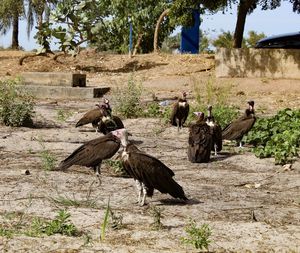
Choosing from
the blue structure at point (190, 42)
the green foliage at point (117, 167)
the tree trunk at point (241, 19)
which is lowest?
the green foliage at point (117, 167)

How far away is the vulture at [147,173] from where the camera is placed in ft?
20.7

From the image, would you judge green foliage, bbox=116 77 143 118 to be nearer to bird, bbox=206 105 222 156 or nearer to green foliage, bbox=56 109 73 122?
green foliage, bbox=56 109 73 122

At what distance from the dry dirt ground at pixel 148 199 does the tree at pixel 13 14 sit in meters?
21.0

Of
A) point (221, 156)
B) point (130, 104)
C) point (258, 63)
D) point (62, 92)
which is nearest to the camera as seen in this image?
point (221, 156)

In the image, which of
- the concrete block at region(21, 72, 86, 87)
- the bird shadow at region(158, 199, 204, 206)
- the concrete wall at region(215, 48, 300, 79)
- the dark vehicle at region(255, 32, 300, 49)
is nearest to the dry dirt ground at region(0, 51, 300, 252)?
the bird shadow at region(158, 199, 204, 206)

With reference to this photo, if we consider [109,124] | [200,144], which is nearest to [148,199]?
[200,144]

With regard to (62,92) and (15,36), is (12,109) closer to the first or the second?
(62,92)

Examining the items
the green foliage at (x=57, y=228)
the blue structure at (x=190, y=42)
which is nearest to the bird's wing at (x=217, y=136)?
the green foliage at (x=57, y=228)

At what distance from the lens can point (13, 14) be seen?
35.2 m

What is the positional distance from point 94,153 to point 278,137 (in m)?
3.22

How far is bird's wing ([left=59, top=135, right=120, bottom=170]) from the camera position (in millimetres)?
7434

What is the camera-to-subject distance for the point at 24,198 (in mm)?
Result: 6586

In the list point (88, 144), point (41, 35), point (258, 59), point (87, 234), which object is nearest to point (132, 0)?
point (41, 35)

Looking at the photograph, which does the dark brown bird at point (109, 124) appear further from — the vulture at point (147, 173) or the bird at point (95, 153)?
the vulture at point (147, 173)
